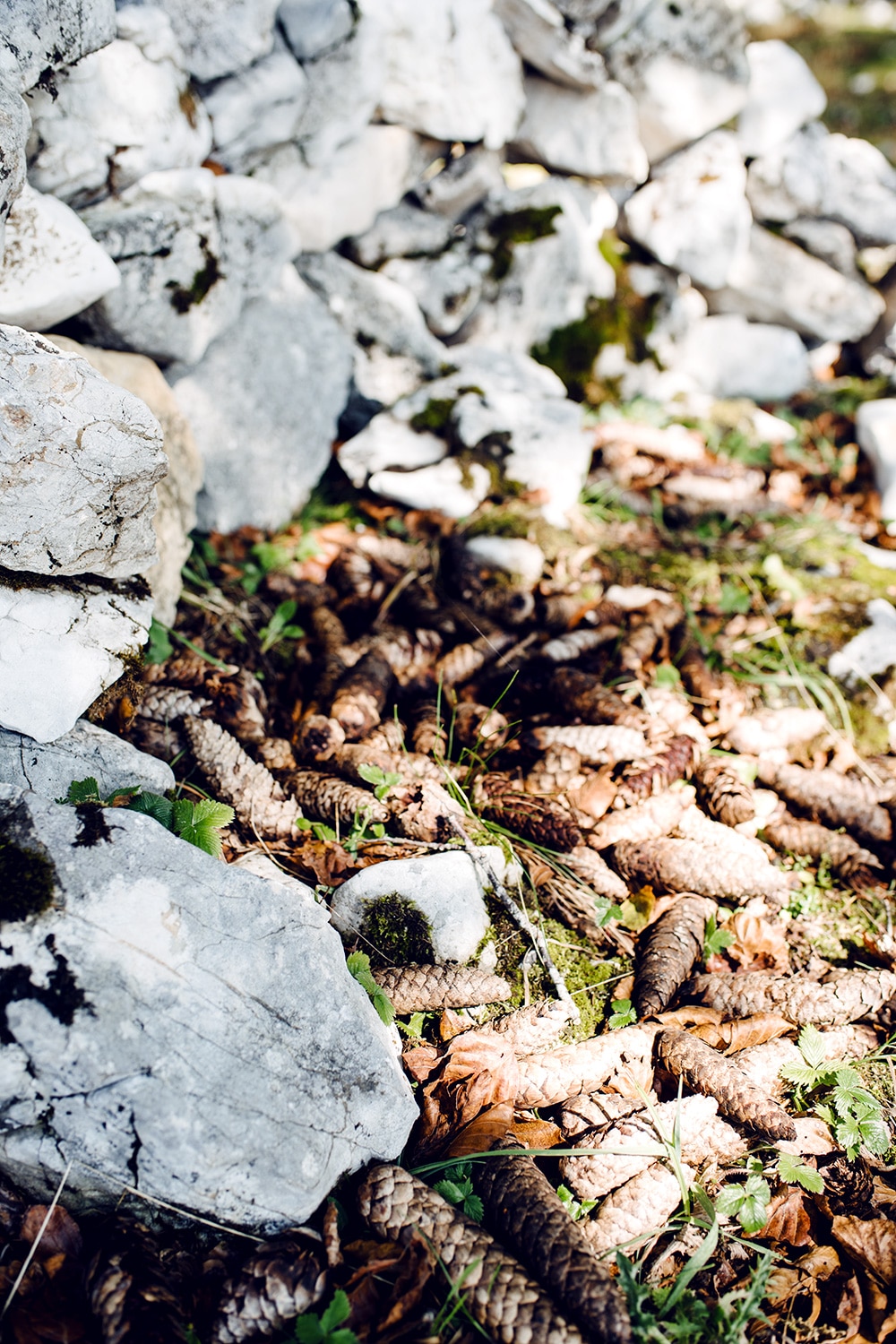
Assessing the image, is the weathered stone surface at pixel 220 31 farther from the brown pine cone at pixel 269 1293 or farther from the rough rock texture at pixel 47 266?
the brown pine cone at pixel 269 1293

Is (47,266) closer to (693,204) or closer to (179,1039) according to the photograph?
(179,1039)

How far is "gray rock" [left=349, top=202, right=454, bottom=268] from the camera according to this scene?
459cm

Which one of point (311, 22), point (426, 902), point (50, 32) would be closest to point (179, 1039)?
point (426, 902)

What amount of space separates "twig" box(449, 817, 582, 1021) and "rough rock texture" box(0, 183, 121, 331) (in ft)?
7.54

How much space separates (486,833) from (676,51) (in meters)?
5.42

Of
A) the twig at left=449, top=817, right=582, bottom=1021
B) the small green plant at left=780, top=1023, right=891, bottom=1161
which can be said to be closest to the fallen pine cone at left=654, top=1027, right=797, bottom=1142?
the small green plant at left=780, top=1023, right=891, bottom=1161

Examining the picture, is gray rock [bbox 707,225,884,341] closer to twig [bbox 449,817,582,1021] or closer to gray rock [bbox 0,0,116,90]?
gray rock [bbox 0,0,116,90]

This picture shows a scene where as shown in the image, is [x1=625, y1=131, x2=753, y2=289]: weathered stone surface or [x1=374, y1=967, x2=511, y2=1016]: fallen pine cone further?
[x1=625, y1=131, x2=753, y2=289]: weathered stone surface

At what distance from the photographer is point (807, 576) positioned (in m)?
4.16

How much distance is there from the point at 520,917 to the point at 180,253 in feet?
10.0

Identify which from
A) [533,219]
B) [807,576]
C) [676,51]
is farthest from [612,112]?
[807,576]

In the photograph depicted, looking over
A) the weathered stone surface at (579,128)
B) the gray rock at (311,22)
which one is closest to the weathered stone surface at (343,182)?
the gray rock at (311,22)

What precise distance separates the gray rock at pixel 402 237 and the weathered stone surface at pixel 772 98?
258cm

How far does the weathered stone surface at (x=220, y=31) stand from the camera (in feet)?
10.8
